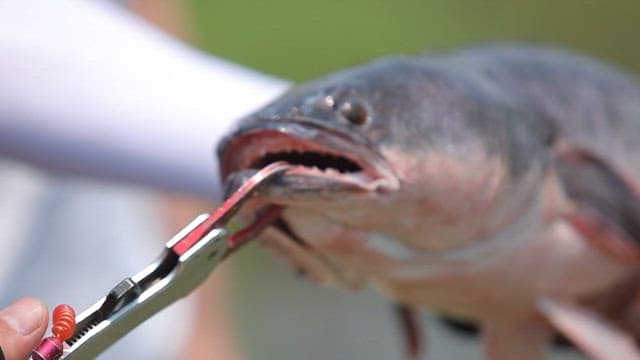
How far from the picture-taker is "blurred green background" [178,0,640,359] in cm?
266

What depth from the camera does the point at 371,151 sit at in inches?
25.0

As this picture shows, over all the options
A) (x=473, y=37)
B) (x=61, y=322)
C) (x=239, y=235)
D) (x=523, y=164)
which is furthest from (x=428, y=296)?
(x=473, y=37)

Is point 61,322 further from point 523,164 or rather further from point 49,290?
point 49,290

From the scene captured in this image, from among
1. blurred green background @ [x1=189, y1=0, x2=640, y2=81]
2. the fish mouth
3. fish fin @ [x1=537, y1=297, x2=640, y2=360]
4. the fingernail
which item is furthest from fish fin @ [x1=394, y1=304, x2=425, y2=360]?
blurred green background @ [x1=189, y1=0, x2=640, y2=81]

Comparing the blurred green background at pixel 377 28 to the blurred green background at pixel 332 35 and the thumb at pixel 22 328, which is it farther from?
the thumb at pixel 22 328

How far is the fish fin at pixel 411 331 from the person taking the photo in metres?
0.86

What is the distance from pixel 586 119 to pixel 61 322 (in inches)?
18.5

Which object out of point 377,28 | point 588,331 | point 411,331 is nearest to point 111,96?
point 411,331

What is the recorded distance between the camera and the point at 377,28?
2.97m

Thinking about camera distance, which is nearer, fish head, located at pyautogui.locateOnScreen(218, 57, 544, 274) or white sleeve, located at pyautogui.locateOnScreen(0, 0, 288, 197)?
fish head, located at pyautogui.locateOnScreen(218, 57, 544, 274)

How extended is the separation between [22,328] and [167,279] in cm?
8

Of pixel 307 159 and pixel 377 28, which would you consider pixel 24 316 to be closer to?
pixel 307 159

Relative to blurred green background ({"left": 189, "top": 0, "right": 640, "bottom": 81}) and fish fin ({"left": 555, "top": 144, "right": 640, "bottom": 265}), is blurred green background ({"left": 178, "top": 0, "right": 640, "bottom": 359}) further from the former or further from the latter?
fish fin ({"left": 555, "top": 144, "right": 640, "bottom": 265})

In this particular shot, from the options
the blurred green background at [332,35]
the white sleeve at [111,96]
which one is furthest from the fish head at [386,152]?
the blurred green background at [332,35]
